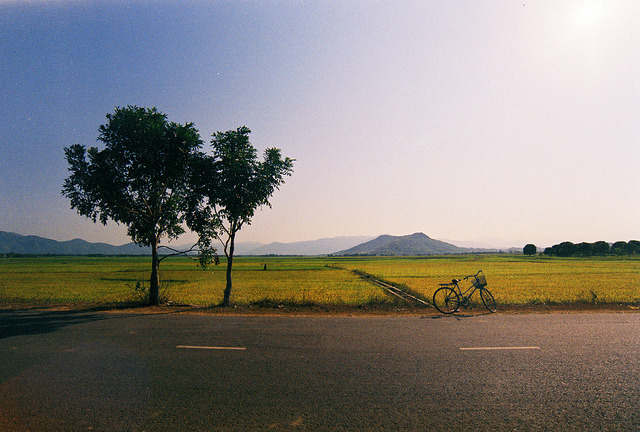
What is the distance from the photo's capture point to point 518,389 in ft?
18.2

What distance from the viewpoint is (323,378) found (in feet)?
19.8

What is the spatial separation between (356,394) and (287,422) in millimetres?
1351

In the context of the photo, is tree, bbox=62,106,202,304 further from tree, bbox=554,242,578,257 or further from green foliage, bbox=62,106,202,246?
tree, bbox=554,242,578,257

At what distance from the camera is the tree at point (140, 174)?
14938 mm

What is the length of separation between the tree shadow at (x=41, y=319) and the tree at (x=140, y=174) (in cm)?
298

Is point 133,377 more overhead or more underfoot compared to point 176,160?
more underfoot

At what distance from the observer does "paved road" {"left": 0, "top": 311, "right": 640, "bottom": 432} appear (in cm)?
461

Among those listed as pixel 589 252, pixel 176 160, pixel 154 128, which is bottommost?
pixel 589 252

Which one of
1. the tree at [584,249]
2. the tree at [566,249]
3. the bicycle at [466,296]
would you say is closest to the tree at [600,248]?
Result: the tree at [584,249]

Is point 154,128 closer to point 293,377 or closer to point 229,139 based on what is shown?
point 229,139

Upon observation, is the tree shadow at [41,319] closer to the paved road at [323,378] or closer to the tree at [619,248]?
the paved road at [323,378]

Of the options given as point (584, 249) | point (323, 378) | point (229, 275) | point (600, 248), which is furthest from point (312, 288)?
point (600, 248)

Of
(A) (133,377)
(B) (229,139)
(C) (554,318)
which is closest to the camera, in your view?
(A) (133,377)

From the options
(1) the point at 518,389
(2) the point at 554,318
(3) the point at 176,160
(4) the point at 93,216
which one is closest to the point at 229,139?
(3) the point at 176,160
